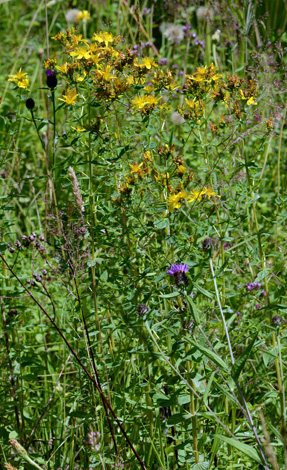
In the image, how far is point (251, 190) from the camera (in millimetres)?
1434

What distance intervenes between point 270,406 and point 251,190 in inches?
25.9

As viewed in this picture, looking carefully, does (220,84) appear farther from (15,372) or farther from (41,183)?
(41,183)

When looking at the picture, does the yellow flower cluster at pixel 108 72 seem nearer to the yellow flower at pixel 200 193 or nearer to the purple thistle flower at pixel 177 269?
the yellow flower at pixel 200 193

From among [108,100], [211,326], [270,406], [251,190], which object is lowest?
[270,406]

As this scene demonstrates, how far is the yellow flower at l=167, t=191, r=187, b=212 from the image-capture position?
1182mm

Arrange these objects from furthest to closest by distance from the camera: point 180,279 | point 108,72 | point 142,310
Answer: point 108,72 < point 142,310 < point 180,279

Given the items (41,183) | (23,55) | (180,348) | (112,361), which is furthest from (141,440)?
(23,55)

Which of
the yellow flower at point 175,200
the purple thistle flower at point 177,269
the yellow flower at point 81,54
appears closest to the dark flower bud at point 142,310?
the purple thistle flower at point 177,269

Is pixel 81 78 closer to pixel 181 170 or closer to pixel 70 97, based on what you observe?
pixel 70 97

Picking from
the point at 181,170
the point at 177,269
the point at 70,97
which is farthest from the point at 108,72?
the point at 177,269

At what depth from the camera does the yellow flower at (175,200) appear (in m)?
1.18

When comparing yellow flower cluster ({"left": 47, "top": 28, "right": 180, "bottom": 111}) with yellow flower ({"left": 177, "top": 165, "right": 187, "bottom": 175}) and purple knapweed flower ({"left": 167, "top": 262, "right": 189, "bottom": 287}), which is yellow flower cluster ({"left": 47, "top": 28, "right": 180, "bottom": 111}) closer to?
yellow flower ({"left": 177, "top": 165, "right": 187, "bottom": 175})

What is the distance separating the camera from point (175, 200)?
1.19 meters

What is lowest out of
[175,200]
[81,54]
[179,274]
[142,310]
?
[142,310]
